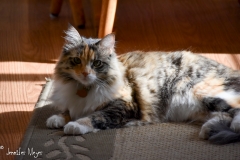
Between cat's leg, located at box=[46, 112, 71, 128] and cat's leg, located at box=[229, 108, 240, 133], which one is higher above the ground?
cat's leg, located at box=[229, 108, 240, 133]

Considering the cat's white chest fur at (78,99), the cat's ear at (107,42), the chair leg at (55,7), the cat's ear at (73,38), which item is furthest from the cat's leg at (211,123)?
the chair leg at (55,7)

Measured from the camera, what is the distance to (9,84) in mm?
2426

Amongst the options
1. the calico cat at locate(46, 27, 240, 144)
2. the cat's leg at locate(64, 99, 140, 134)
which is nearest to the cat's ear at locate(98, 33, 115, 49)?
the calico cat at locate(46, 27, 240, 144)

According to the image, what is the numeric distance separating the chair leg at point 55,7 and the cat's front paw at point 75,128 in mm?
1511

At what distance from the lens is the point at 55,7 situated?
10.4 ft

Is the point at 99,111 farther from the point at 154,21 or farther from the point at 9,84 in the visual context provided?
the point at 154,21

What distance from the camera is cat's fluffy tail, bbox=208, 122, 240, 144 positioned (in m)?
1.72

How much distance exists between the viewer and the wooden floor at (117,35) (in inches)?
93.6

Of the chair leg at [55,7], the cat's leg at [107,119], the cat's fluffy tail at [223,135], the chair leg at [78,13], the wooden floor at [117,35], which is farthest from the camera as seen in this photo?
the chair leg at [55,7]

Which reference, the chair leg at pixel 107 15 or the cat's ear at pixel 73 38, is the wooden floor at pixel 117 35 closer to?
the chair leg at pixel 107 15

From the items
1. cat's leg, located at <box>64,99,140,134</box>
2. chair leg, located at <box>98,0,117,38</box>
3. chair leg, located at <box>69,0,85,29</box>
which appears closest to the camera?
cat's leg, located at <box>64,99,140,134</box>

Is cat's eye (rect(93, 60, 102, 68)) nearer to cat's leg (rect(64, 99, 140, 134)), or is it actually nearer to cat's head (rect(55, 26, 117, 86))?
cat's head (rect(55, 26, 117, 86))

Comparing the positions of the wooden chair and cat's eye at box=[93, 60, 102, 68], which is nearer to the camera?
cat's eye at box=[93, 60, 102, 68]

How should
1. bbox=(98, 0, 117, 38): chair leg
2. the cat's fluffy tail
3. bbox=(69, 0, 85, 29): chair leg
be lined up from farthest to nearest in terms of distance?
1. bbox=(69, 0, 85, 29): chair leg
2. bbox=(98, 0, 117, 38): chair leg
3. the cat's fluffy tail
